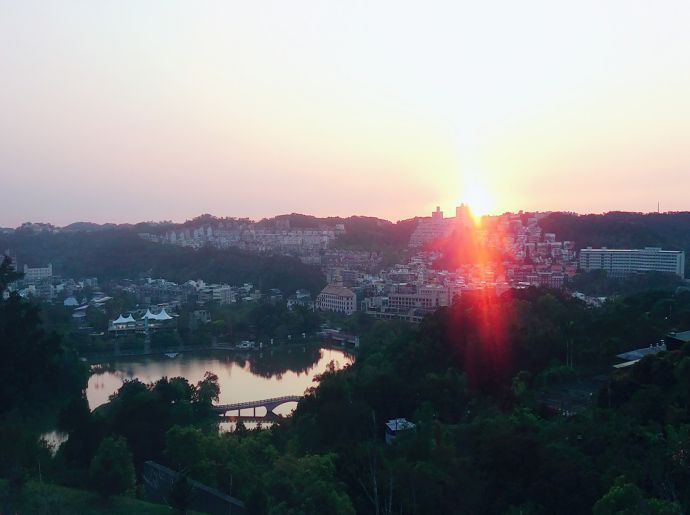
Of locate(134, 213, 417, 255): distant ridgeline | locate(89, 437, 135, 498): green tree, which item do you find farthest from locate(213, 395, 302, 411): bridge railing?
locate(134, 213, 417, 255): distant ridgeline

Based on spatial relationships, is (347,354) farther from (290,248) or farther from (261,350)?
(290,248)

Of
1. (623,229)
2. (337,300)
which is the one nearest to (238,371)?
(337,300)

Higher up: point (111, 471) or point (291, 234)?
point (291, 234)

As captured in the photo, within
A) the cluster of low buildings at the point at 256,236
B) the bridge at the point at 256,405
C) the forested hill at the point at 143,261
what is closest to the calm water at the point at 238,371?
the bridge at the point at 256,405

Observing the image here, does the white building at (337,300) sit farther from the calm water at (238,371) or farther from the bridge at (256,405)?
the bridge at (256,405)

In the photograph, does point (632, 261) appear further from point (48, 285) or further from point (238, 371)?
point (48, 285)

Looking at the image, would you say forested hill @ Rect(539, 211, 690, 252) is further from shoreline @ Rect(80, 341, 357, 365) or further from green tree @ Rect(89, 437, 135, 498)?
green tree @ Rect(89, 437, 135, 498)

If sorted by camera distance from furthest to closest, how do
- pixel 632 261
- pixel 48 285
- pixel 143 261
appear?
1. pixel 143 261
2. pixel 48 285
3. pixel 632 261
